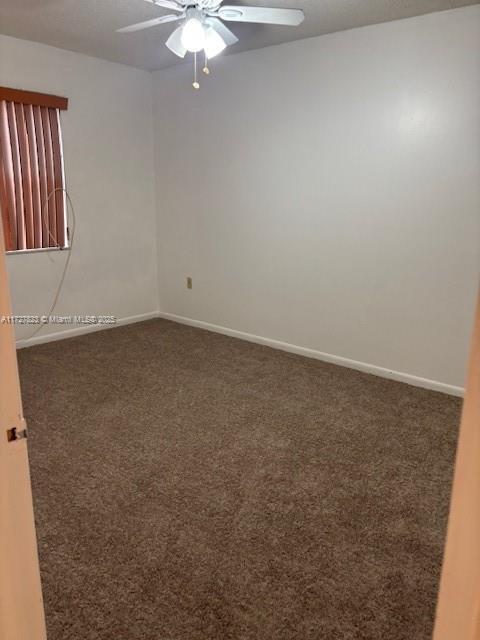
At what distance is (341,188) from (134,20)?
1.78 meters

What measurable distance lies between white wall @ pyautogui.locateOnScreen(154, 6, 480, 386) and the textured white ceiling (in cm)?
15

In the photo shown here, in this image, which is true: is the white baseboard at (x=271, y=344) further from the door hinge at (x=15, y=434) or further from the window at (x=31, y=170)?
the door hinge at (x=15, y=434)

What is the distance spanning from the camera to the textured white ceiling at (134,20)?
2.81 m

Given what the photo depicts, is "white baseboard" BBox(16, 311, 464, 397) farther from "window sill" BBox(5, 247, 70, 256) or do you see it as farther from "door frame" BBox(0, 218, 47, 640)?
"door frame" BBox(0, 218, 47, 640)

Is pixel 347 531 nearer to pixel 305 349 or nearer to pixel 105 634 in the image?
pixel 105 634

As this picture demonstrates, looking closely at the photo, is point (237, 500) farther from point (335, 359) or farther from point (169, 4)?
point (169, 4)

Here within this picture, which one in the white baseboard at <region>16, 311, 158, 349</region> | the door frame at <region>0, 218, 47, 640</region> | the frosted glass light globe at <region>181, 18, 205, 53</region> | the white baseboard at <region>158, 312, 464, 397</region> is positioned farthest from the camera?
the white baseboard at <region>16, 311, 158, 349</region>

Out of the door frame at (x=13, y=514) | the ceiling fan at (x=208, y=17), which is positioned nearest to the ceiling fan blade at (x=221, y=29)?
the ceiling fan at (x=208, y=17)

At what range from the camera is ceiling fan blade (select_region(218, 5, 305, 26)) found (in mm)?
2406

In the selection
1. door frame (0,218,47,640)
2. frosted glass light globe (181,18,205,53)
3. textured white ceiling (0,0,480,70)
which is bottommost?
door frame (0,218,47,640)

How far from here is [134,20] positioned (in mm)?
3125

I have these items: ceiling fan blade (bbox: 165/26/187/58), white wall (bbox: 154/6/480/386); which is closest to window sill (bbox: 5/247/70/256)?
white wall (bbox: 154/6/480/386)

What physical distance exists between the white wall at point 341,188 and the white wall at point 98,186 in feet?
0.92

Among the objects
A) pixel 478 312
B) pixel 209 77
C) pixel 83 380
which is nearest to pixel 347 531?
pixel 478 312
